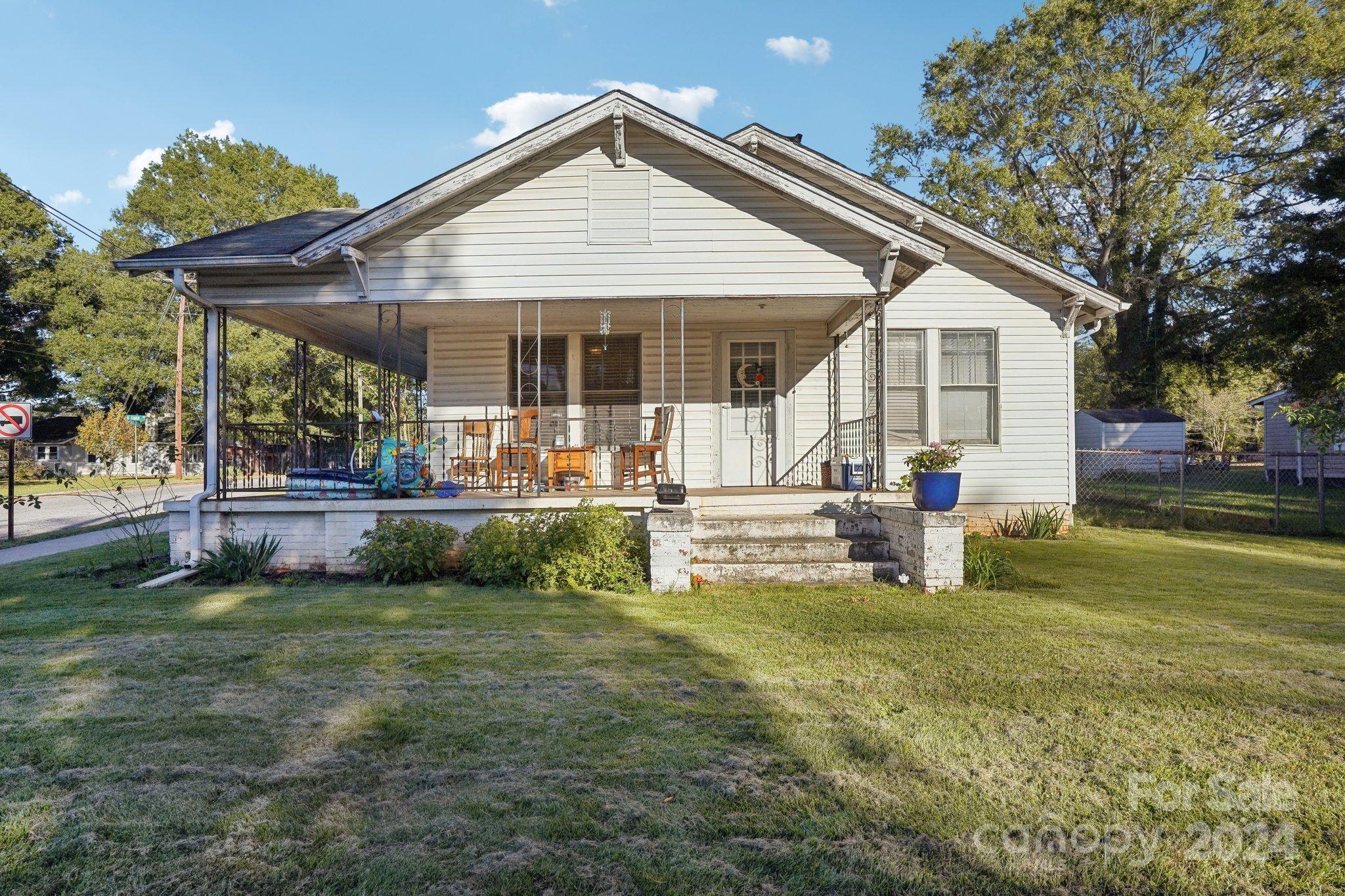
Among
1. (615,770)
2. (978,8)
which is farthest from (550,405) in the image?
(978,8)

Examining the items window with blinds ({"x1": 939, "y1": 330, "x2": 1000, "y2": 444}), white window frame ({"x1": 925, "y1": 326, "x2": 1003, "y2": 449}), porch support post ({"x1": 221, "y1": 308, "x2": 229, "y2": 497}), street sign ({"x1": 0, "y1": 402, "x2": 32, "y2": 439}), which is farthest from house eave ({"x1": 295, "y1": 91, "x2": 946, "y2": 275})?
street sign ({"x1": 0, "y1": 402, "x2": 32, "y2": 439})

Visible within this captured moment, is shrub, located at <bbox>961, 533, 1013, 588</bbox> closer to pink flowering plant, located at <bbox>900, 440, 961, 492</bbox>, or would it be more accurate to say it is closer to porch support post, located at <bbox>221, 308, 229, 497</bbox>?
pink flowering plant, located at <bbox>900, 440, 961, 492</bbox>

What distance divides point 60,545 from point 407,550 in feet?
24.7

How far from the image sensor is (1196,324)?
23.8 meters

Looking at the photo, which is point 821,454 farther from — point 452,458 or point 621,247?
point 452,458

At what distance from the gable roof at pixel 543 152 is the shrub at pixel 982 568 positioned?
10.1 feet

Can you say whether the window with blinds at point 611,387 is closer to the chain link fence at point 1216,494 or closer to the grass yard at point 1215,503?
the chain link fence at point 1216,494

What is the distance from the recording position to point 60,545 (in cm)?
1028

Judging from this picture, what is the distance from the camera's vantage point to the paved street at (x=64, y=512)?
1229 centimetres

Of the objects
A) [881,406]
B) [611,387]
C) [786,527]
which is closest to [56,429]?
[611,387]

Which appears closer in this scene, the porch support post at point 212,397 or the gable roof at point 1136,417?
the porch support post at point 212,397

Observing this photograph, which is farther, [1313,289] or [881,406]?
[1313,289]

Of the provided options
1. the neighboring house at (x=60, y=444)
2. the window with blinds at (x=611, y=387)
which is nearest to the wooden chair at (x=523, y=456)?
the window with blinds at (x=611, y=387)

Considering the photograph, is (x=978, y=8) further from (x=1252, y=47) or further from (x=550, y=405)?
(x=550, y=405)
